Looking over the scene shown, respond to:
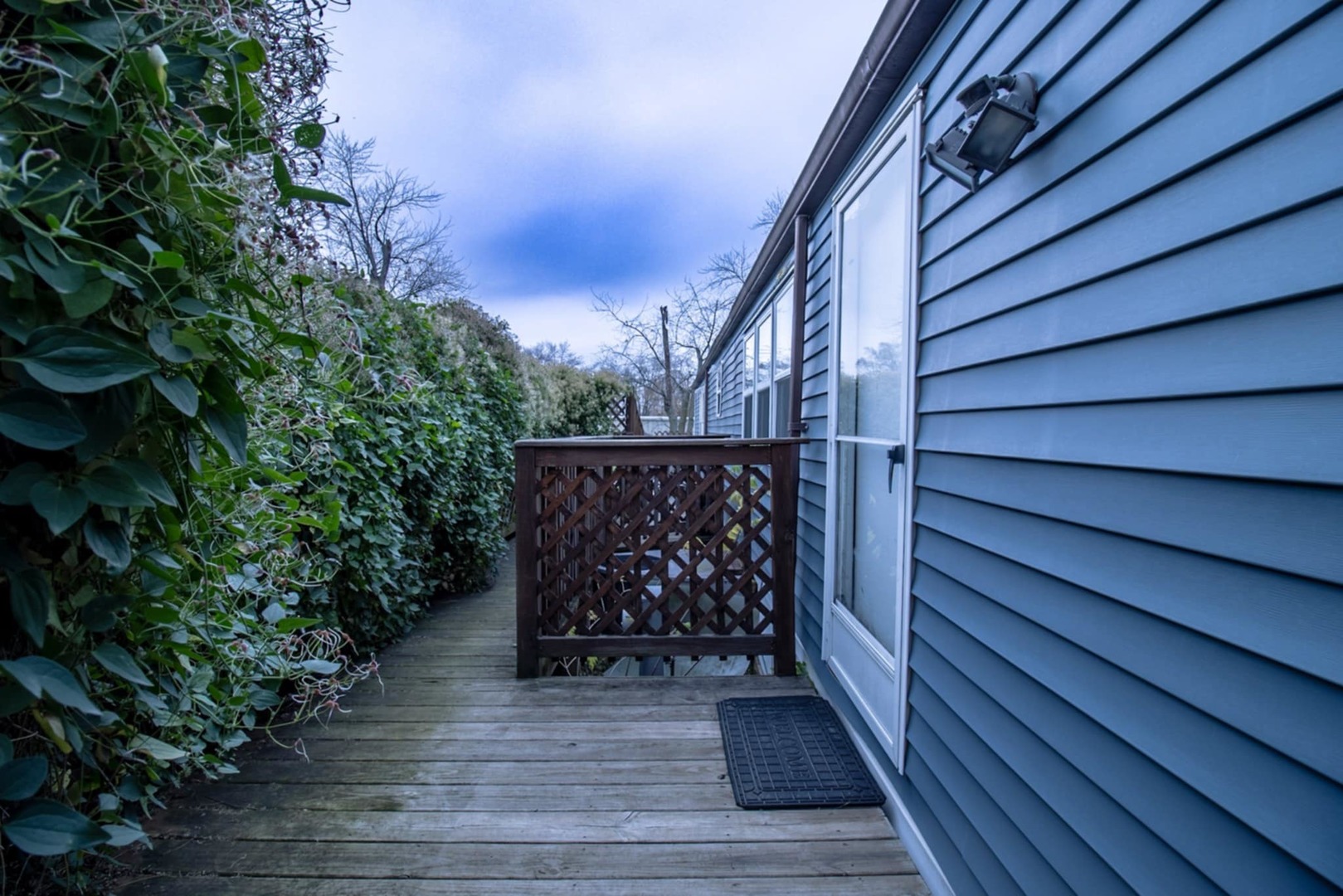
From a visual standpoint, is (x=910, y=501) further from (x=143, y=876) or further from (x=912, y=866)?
(x=143, y=876)

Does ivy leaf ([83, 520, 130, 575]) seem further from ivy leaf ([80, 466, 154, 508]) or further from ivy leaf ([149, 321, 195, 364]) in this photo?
ivy leaf ([149, 321, 195, 364])

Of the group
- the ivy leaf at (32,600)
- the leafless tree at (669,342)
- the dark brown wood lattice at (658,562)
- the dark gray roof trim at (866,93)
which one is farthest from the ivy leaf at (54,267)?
the leafless tree at (669,342)

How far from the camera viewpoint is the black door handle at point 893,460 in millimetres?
1905

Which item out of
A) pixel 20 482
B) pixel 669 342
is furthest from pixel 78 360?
pixel 669 342

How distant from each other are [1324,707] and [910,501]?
3.79 ft

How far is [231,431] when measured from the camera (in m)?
0.92

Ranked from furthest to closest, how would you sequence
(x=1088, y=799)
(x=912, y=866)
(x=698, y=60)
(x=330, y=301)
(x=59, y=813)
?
1. (x=698, y=60)
2. (x=912, y=866)
3. (x=330, y=301)
4. (x=1088, y=799)
5. (x=59, y=813)

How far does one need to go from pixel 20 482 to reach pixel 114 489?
0.28 ft

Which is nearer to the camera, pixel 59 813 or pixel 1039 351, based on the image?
pixel 59 813

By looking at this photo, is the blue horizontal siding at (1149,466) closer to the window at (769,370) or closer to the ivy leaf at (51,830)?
the ivy leaf at (51,830)

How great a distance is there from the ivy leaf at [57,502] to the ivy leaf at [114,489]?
11 millimetres

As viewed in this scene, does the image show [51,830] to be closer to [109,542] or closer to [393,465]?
[109,542]

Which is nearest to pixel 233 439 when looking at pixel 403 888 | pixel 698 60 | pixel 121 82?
pixel 121 82

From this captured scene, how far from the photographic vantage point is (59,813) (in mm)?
770
